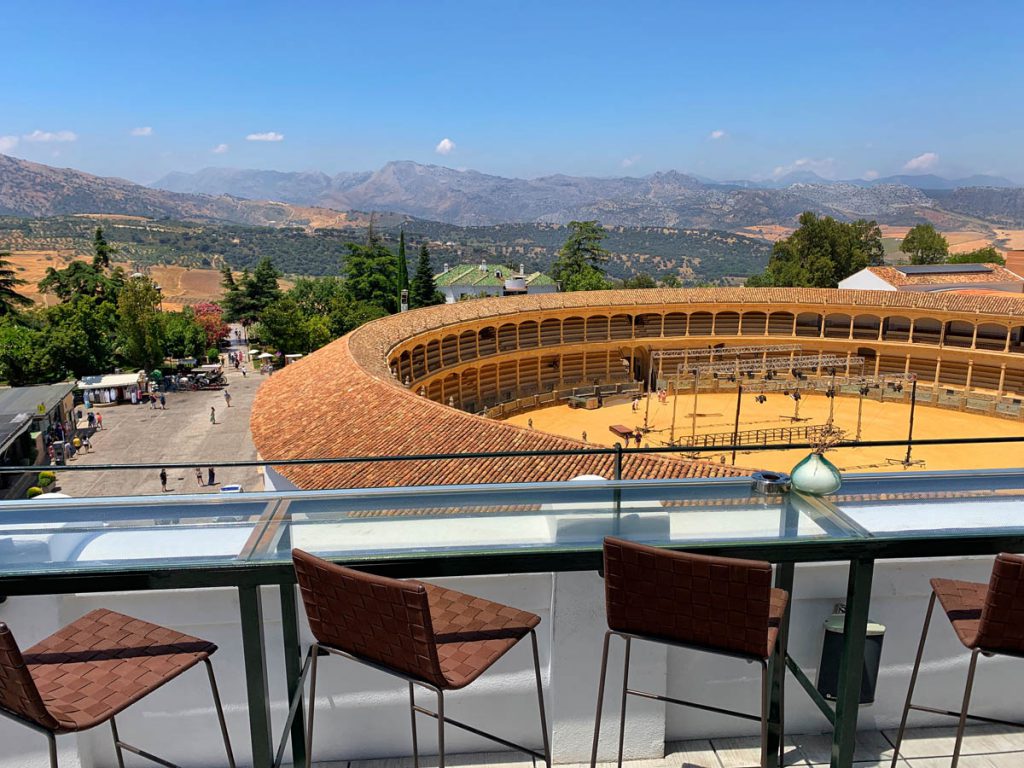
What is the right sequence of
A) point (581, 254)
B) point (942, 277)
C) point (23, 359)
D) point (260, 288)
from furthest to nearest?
point (581, 254) → point (260, 288) → point (942, 277) → point (23, 359)

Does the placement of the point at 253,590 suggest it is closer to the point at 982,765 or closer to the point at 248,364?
the point at 982,765

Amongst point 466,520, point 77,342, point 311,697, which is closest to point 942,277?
point 77,342

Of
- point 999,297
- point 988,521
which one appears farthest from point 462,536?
point 999,297

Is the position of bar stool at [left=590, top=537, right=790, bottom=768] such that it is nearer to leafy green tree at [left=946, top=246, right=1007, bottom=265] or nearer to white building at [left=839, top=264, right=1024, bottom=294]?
white building at [left=839, top=264, right=1024, bottom=294]

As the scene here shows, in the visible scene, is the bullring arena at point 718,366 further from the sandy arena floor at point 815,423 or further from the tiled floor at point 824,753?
the tiled floor at point 824,753

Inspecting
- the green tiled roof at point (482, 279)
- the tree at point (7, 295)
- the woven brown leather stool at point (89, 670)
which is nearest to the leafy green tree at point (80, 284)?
the tree at point (7, 295)

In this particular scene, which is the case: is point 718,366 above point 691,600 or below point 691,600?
below

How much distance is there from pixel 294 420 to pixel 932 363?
122 feet

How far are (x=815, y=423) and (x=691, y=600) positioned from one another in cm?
3429

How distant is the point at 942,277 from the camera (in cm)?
5375

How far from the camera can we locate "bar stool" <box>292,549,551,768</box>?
2852 millimetres

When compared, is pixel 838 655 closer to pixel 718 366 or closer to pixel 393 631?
pixel 393 631

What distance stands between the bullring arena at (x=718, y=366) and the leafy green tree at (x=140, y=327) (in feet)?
62.9

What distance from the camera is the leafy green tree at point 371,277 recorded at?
65562 millimetres
